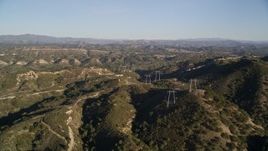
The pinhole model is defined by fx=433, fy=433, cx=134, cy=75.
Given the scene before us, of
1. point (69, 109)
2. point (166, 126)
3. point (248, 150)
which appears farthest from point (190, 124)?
point (69, 109)

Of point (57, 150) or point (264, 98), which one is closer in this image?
point (57, 150)

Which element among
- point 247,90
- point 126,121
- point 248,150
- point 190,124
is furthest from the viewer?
point 247,90

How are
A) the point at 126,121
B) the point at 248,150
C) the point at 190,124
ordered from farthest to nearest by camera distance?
the point at 126,121
the point at 190,124
the point at 248,150

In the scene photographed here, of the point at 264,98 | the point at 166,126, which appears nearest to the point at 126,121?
the point at 166,126

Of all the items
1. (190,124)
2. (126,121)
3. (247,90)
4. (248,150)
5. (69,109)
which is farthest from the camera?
(247,90)

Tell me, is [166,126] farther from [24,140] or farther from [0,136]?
[0,136]

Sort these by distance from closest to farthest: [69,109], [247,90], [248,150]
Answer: [248,150]
[69,109]
[247,90]

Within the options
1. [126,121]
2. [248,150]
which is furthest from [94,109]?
[248,150]

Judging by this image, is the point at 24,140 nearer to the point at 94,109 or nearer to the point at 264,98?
the point at 94,109

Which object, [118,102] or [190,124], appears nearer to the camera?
[190,124]
